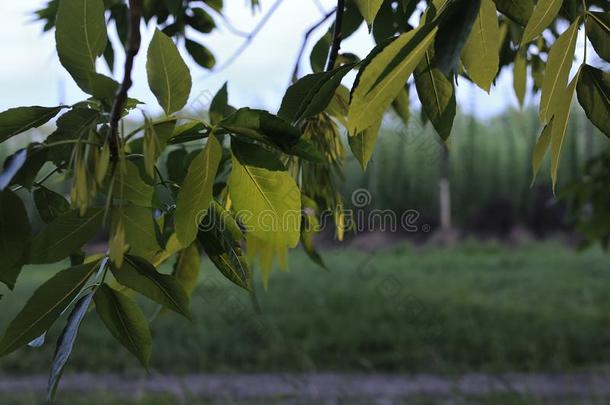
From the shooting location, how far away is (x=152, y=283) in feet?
2.32

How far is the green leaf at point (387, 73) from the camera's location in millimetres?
551

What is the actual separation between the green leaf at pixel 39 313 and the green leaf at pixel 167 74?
0.17 meters

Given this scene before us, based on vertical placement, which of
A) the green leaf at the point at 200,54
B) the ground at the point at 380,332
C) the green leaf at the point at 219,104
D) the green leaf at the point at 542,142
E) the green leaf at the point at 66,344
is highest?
the green leaf at the point at 200,54

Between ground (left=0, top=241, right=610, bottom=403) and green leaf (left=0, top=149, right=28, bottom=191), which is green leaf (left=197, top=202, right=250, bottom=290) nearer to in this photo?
green leaf (left=0, top=149, right=28, bottom=191)

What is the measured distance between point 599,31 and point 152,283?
1.41 feet

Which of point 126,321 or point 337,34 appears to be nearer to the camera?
point 126,321

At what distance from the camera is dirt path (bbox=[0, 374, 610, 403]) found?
129 inches

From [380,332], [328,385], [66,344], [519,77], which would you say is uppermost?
[519,77]

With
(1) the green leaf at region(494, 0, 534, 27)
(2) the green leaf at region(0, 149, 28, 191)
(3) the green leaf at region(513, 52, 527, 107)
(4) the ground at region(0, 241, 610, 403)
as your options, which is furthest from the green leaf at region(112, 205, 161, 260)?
(4) the ground at region(0, 241, 610, 403)

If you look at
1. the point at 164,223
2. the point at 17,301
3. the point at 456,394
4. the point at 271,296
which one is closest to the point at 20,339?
the point at 164,223

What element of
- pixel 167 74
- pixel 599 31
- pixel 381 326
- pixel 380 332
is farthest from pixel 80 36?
pixel 381 326

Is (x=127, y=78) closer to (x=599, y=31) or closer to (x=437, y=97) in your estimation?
(x=437, y=97)

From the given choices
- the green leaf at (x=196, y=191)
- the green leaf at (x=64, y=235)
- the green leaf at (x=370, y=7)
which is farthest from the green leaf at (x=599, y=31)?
the green leaf at (x=64, y=235)

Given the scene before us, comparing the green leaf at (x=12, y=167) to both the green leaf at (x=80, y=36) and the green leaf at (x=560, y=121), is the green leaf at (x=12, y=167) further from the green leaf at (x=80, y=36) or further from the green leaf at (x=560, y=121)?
the green leaf at (x=560, y=121)
